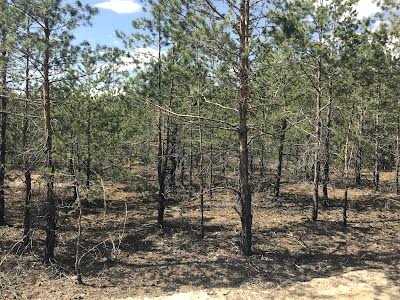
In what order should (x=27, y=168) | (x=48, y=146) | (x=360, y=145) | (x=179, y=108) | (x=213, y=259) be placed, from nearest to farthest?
(x=48, y=146)
(x=213, y=259)
(x=27, y=168)
(x=360, y=145)
(x=179, y=108)

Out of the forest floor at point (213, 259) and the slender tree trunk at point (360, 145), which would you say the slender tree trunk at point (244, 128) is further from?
the slender tree trunk at point (360, 145)

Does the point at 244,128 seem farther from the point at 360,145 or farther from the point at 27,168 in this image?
the point at 27,168

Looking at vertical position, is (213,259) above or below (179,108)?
below

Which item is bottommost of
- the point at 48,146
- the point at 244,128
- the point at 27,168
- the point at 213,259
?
the point at 213,259

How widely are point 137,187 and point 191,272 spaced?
21.0 ft

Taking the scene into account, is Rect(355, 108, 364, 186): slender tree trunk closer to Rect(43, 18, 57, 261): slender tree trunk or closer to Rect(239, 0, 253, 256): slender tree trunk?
Rect(239, 0, 253, 256): slender tree trunk

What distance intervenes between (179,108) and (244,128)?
25.9ft

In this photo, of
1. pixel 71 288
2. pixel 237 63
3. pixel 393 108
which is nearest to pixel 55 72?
pixel 237 63

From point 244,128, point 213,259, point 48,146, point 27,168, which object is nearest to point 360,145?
point 244,128

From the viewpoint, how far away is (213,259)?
1334 centimetres

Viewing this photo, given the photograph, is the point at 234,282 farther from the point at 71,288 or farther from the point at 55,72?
the point at 55,72

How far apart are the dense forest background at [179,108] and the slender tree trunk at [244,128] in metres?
0.04

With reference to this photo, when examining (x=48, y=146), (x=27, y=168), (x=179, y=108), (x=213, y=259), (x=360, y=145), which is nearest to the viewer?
(x=48, y=146)

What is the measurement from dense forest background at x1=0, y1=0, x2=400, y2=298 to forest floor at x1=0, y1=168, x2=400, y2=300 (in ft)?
0.89
